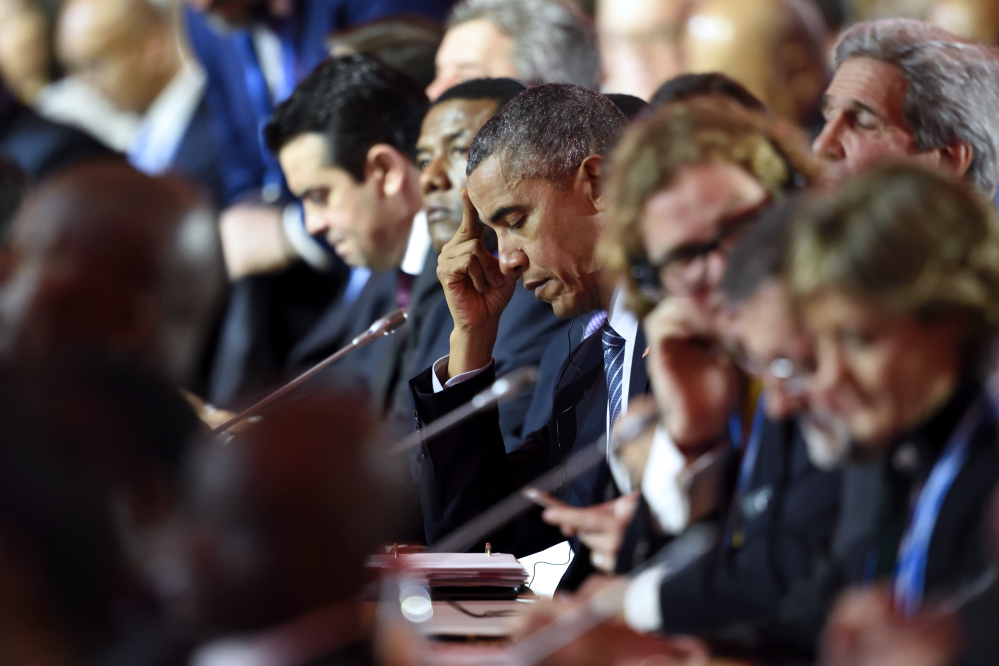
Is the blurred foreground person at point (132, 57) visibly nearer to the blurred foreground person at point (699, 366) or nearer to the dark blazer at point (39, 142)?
the dark blazer at point (39, 142)

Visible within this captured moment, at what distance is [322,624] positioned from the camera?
121cm

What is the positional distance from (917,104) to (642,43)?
1.58m

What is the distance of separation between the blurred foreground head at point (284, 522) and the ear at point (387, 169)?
215 cm

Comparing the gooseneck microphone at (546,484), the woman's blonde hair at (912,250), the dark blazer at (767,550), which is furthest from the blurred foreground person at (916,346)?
the gooseneck microphone at (546,484)

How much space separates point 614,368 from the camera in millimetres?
2223

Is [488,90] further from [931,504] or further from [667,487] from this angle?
[931,504]

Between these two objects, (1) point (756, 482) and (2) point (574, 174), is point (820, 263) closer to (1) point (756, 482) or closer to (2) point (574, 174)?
(1) point (756, 482)

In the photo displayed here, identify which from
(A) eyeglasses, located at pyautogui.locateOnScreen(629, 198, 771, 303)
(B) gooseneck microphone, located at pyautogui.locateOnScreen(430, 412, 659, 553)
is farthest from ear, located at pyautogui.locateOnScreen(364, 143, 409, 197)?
(A) eyeglasses, located at pyautogui.locateOnScreen(629, 198, 771, 303)

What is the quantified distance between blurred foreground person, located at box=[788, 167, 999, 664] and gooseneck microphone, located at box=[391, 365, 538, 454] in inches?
17.6

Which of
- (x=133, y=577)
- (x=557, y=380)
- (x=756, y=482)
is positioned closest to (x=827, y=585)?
(x=756, y=482)

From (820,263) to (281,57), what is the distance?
3.28 m

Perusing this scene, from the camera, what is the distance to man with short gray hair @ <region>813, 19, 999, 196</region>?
2271 mm

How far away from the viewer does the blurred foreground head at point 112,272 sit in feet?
6.24

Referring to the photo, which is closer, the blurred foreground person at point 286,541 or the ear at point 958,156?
the blurred foreground person at point 286,541
